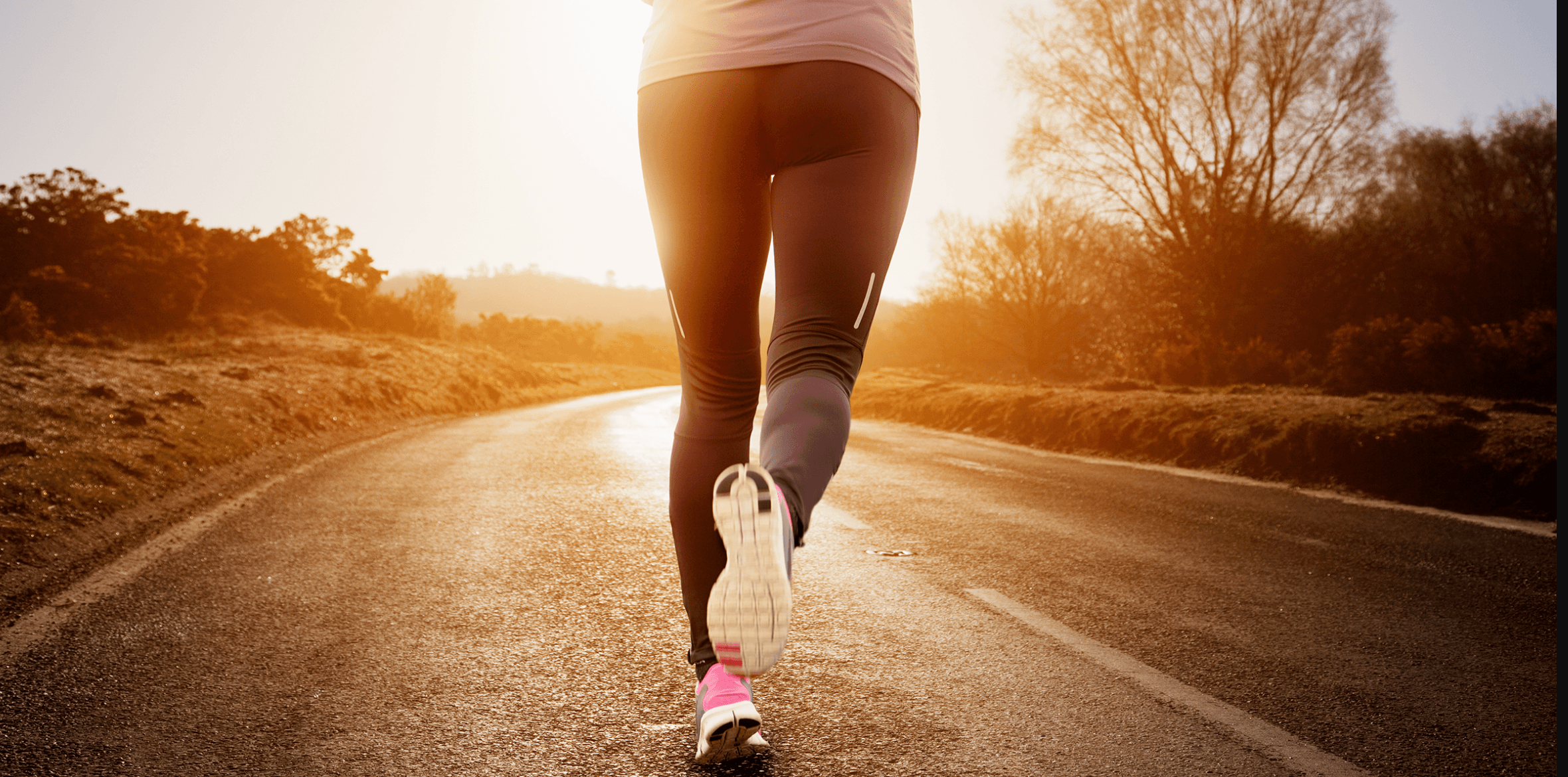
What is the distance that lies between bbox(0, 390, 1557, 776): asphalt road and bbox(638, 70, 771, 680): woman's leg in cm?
59

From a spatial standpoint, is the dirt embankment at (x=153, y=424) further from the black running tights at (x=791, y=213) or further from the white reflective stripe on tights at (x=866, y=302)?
the white reflective stripe on tights at (x=866, y=302)

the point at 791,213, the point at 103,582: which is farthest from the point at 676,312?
the point at 103,582

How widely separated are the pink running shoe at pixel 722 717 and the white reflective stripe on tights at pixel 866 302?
746 millimetres

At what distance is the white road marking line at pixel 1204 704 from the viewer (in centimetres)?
183

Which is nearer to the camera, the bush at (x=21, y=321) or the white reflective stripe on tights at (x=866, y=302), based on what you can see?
the white reflective stripe on tights at (x=866, y=302)

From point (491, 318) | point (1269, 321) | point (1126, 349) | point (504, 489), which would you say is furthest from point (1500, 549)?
point (491, 318)

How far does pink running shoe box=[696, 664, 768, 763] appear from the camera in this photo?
166cm

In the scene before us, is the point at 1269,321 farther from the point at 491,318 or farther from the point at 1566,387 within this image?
the point at 491,318

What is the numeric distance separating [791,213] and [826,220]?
0.06 meters

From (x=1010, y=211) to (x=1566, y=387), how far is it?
31.7m

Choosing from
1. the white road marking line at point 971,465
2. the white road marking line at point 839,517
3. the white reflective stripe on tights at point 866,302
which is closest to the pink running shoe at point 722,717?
the white reflective stripe on tights at point 866,302

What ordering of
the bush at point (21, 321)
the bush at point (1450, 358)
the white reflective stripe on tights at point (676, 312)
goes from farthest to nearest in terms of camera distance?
the bush at point (21, 321)
the bush at point (1450, 358)
the white reflective stripe on tights at point (676, 312)

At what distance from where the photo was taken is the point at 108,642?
261 centimetres

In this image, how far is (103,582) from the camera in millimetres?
Result: 3418
